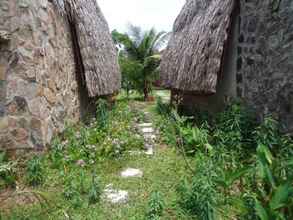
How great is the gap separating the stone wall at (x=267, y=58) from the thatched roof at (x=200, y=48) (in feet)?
1.12

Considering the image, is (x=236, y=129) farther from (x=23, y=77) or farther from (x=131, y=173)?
(x=23, y=77)

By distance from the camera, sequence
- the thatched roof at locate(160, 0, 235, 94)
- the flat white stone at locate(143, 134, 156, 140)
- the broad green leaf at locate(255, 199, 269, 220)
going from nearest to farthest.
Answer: the broad green leaf at locate(255, 199, 269, 220)
the thatched roof at locate(160, 0, 235, 94)
the flat white stone at locate(143, 134, 156, 140)

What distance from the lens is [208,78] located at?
4828mm

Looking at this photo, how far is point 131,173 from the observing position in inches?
141

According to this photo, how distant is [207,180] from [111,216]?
885mm

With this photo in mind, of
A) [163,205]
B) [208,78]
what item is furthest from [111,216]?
[208,78]

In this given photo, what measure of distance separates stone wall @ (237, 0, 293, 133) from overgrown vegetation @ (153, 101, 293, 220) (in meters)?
0.32

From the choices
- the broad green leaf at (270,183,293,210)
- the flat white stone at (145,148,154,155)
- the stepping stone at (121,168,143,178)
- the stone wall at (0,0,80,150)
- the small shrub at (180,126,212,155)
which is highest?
the stone wall at (0,0,80,150)

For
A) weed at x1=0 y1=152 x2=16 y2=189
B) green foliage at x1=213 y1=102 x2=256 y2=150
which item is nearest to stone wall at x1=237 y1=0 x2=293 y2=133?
green foliage at x1=213 y1=102 x2=256 y2=150

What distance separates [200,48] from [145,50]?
632cm

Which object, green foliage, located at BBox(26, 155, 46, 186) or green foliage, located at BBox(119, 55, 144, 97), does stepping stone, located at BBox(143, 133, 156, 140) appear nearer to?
green foliage, located at BBox(26, 155, 46, 186)

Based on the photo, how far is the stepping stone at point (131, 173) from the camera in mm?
3491

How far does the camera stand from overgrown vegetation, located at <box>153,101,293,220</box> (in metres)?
2.01

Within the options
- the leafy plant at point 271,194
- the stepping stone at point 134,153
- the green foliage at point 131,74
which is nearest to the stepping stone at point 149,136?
the stepping stone at point 134,153
